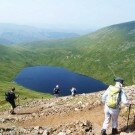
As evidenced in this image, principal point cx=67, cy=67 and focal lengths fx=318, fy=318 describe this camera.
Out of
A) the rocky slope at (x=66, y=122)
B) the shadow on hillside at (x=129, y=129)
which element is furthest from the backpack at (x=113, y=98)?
the shadow on hillside at (x=129, y=129)

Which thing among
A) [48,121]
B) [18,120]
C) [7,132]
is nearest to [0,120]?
[18,120]

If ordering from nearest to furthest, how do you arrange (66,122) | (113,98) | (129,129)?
1. (113,98)
2. (129,129)
3. (66,122)

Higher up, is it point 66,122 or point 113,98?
point 113,98

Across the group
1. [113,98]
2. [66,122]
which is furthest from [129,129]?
[66,122]

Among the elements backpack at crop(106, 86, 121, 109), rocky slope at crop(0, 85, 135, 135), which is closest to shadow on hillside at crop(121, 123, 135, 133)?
rocky slope at crop(0, 85, 135, 135)

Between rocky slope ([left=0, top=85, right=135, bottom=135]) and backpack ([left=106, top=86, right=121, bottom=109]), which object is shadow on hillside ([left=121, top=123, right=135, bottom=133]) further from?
backpack ([left=106, top=86, right=121, bottom=109])

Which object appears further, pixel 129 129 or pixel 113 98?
pixel 129 129

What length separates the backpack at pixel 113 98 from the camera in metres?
16.8

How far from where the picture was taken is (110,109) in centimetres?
1692

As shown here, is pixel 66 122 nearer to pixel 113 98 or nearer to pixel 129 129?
pixel 129 129

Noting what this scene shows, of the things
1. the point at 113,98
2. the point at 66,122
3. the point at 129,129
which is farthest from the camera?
the point at 66,122

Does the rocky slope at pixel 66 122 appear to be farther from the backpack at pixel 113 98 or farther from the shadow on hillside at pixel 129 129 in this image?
the backpack at pixel 113 98

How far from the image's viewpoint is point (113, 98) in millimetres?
16812

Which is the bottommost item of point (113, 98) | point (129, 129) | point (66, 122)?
point (66, 122)
